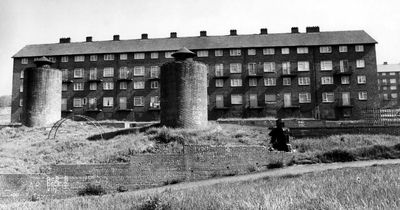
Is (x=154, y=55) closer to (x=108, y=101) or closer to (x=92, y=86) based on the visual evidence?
(x=108, y=101)

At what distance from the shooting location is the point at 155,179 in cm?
1667

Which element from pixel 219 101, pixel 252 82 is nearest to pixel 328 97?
pixel 252 82

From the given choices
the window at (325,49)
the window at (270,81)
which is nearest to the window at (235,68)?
the window at (270,81)

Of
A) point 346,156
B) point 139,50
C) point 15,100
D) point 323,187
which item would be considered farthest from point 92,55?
point 323,187

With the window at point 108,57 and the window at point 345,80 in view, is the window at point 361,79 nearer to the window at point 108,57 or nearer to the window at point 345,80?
the window at point 345,80

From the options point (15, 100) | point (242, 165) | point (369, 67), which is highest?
point (369, 67)

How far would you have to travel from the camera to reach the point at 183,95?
82.6 feet

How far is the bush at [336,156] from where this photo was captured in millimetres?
17625

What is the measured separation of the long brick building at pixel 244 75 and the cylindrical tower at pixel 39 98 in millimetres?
14488

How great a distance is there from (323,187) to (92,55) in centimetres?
4942

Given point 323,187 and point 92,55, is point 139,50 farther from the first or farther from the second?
point 323,187

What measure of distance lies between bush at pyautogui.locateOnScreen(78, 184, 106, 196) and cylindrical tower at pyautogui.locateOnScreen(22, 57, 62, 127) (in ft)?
69.6

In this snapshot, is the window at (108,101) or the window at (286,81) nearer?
the window at (286,81)

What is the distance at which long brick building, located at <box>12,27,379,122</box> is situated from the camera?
47938 mm
